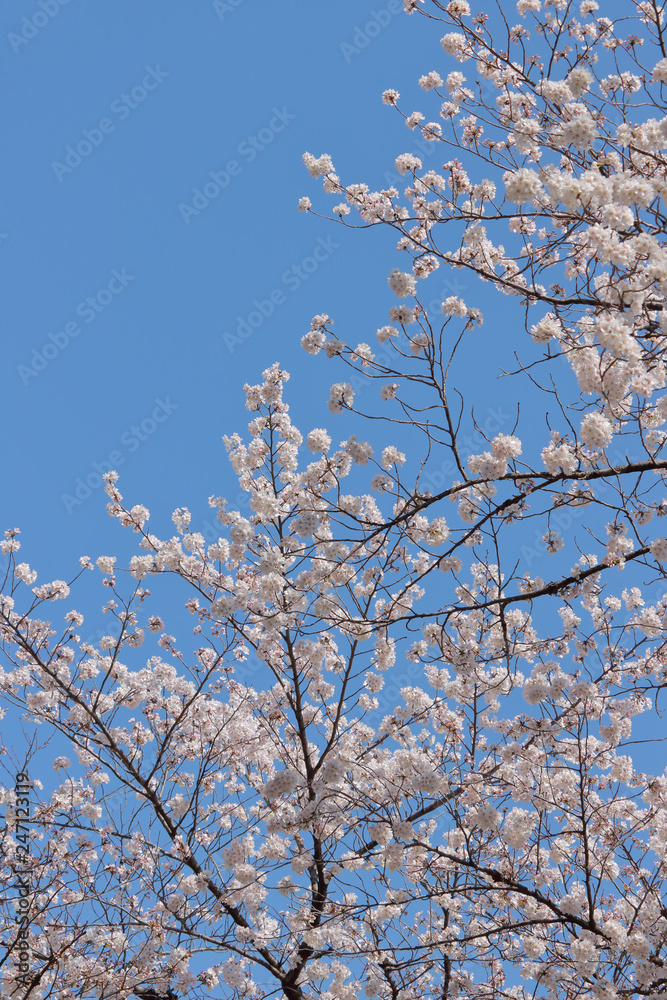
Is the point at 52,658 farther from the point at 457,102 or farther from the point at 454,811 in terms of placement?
the point at 457,102

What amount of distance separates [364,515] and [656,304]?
8.25 ft

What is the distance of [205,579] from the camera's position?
7320 millimetres

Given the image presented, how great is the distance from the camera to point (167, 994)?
20.6 feet

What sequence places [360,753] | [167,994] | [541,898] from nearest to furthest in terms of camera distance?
1. [541,898]
2. [167,994]
3. [360,753]

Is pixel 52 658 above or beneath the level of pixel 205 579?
beneath

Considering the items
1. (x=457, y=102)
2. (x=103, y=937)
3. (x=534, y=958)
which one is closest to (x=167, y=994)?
(x=103, y=937)

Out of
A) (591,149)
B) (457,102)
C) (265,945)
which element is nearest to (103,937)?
(265,945)

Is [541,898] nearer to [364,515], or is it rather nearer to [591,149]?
[364,515]

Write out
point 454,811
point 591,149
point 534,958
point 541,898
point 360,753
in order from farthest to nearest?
point 360,753 → point 534,958 → point 454,811 → point 541,898 → point 591,149

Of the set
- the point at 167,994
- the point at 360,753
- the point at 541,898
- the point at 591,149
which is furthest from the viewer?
the point at 360,753

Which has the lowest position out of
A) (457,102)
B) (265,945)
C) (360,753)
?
(265,945)

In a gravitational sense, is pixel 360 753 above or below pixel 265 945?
above

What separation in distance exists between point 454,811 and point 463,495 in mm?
2180

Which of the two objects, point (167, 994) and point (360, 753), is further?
point (360, 753)
